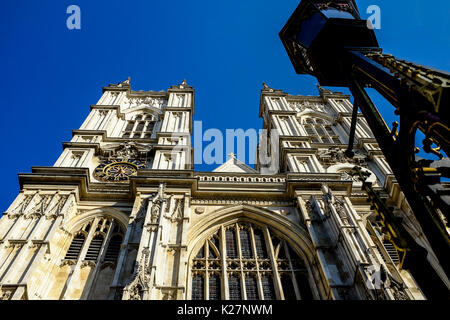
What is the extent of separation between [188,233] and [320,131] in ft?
52.6

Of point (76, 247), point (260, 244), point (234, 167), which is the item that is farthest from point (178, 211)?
point (234, 167)

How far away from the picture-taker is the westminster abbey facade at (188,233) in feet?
36.5

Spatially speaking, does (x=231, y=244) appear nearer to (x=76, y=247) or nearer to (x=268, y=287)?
(x=268, y=287)

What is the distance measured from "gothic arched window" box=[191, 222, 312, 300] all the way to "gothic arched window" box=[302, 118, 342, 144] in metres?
12.2

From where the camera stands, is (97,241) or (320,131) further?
(320,131)

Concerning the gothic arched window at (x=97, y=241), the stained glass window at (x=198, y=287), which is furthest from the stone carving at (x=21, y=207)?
the stained glass window at (x=198, y=287)

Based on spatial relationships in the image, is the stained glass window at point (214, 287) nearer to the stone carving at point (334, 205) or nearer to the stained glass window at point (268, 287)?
the stained glass window at point (268, 287)

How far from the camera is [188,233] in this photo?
13.8 m

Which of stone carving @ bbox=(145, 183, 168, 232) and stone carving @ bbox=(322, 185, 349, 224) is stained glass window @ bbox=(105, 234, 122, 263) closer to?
stone carving @ bbox=(145, 183, 168, 232)

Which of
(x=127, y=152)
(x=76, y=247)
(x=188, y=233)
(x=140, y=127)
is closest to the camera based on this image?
(x=76, y=247)

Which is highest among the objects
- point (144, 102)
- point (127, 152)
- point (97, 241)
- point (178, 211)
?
point (144, 102)

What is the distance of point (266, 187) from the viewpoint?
54.4 feet

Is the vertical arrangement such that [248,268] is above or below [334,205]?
below
